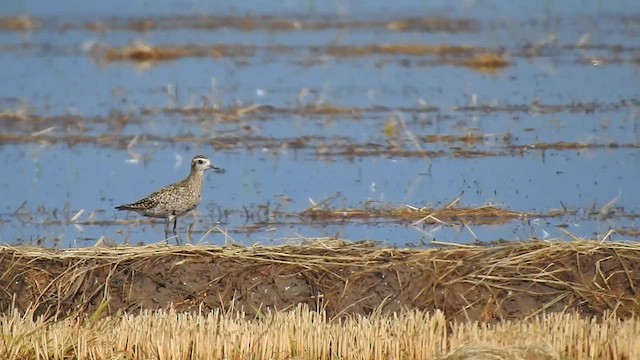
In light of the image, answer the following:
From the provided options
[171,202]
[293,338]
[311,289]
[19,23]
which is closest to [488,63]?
[171,202]

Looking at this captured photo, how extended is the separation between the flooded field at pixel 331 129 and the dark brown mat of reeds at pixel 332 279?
50 cm

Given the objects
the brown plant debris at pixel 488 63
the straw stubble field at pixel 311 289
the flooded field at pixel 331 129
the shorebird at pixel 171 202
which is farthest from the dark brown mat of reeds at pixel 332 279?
the brown plant debris at pixel 488 63

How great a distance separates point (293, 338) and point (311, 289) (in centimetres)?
141

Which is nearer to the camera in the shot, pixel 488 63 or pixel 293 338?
pixel 293 338

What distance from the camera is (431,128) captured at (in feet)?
64.7

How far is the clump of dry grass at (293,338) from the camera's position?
912cm

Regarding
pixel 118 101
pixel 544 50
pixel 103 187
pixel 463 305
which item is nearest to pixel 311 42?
pixel 544 50

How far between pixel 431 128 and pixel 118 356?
10999 mm

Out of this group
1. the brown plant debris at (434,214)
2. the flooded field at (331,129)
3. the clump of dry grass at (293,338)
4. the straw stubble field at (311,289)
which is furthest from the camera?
the flooded field at (331,129)

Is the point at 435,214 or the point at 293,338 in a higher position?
the point at 435,214

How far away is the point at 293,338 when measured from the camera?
941 centimetres

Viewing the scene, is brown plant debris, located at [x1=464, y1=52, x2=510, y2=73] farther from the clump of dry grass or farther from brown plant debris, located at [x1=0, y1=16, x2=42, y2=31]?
the clump of dry grass

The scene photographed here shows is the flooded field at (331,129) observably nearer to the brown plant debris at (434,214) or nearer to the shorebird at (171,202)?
the brown plant debris at (434,214)

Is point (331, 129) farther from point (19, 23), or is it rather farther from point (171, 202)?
point (19, 23)
